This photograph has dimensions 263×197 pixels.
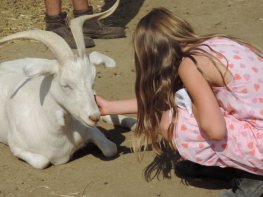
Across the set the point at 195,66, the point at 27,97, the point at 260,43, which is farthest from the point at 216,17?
the point at 195,66

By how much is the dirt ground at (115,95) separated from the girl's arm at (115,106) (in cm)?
44

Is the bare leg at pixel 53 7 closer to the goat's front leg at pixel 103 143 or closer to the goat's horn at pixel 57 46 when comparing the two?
the goat's front leg at pixel 103 143

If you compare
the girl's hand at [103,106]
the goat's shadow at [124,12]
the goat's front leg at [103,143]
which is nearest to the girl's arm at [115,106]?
the girl's hand at [103,106]

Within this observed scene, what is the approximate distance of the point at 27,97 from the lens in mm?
4184

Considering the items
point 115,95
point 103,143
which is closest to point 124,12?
point 115,95

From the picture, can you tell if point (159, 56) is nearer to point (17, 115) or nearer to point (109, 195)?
point (109, 195)

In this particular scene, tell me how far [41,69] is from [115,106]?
0.50 m

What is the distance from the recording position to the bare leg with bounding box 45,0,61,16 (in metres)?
6.66

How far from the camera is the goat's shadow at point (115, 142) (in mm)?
4340

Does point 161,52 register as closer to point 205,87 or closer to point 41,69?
point 205,87

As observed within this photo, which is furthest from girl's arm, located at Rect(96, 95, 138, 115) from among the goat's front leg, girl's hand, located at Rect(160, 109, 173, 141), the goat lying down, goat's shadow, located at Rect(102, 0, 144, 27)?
goat's shadow, located at Rect(102, 0, 144, 27)

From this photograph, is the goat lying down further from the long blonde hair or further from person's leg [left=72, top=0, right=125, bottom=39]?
person's leg [left=72, top=0, right=125, bottom=39]

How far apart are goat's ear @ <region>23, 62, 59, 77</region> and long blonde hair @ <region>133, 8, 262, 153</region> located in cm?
55

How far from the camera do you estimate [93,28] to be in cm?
685
